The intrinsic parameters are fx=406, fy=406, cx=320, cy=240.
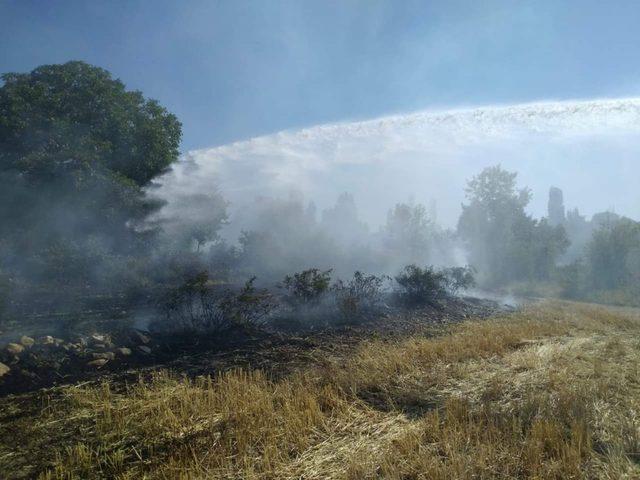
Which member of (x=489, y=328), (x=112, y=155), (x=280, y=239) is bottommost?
(x=489, y=328)

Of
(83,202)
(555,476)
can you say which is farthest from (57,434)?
(83,202)

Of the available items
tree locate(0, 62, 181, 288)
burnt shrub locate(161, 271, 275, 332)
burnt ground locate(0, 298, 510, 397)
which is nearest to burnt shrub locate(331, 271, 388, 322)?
burnt ground locate(0, 298, 510, 397)

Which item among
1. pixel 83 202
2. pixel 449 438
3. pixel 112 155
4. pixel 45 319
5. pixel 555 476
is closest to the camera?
pixel 555 476

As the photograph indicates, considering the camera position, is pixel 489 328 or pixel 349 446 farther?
pixel 489 328

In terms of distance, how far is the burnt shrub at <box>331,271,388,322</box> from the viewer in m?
10.6

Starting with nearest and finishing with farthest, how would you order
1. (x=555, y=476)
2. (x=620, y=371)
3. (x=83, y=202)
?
(x=555, y=476)
(x=620, y=371)
(x=83, y=202)

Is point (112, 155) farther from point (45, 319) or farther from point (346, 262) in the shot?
point (346, 262)

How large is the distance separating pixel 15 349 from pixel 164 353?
218 cm

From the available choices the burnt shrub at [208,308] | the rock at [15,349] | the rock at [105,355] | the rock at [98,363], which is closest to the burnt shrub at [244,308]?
the burnt shrub at [208,308]

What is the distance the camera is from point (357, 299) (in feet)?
36.3

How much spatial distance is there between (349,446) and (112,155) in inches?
621

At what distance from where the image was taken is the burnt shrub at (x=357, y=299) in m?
10.6

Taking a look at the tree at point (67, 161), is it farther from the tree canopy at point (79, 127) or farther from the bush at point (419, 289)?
the bush at point (419, 289)

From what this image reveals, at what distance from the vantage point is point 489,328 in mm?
9406
